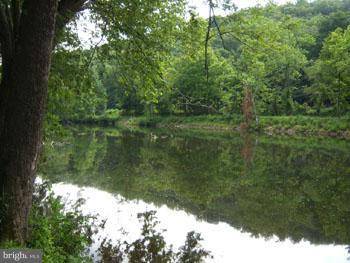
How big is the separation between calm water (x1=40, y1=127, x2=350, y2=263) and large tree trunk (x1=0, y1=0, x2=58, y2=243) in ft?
14.2

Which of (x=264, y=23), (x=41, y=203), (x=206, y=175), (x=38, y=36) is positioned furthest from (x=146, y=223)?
(x=206, y=175)

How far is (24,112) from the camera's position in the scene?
6051 millimetres

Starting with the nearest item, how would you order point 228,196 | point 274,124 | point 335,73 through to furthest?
point 228,196
point 335,73
point 274,124

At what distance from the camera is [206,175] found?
22078 mm

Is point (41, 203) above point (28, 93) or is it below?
below

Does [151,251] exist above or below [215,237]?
above

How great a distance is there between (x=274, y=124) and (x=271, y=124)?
468 millimetres

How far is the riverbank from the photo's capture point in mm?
46812

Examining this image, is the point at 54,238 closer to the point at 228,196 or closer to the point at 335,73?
the point at 228,196

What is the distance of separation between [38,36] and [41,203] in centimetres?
559

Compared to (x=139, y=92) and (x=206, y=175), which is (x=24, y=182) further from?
(x=206, y=175)

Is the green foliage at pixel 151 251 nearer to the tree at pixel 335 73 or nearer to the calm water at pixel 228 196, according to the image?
the calm water at pixel 228 196

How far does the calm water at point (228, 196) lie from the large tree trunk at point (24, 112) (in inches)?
170

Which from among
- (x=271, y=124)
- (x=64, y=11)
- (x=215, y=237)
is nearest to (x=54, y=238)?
(x=64, y=11)
